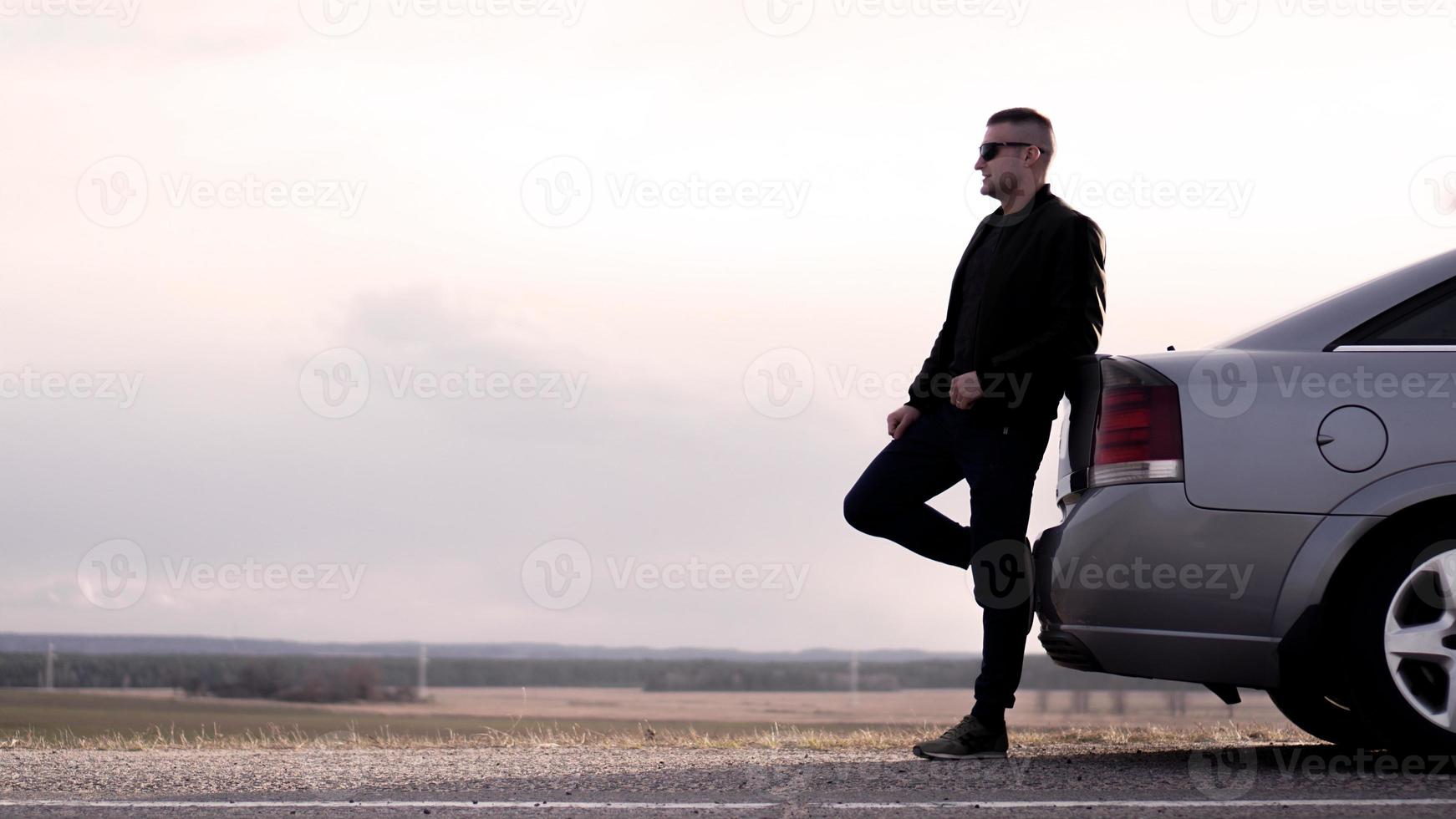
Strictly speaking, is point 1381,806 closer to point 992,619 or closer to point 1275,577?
point 1275,577

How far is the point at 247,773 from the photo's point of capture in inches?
194

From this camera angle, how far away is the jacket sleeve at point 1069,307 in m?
5.00

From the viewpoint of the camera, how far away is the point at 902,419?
213 inches

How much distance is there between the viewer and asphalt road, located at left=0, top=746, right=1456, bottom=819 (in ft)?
13.0

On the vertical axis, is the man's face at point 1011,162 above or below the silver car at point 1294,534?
above

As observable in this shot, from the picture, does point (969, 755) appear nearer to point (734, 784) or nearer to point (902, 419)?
point (734, 784)

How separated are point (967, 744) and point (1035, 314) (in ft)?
4.80

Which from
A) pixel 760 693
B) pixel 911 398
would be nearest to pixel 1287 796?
pixel 911 398

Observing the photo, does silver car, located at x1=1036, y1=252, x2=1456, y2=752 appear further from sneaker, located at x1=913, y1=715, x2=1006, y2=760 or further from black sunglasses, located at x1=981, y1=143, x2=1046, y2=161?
black sunglasses, located at x1=981, y1=143, x2=1046, y2=161

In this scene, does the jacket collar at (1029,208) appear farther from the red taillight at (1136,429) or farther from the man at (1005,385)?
the red taillight at (1136,429)

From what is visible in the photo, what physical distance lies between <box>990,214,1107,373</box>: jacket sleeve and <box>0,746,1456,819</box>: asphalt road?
4.32 feet

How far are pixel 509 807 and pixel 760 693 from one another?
17800 cm

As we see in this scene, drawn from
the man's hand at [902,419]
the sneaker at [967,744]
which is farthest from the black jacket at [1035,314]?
the sneaker at [967,744]

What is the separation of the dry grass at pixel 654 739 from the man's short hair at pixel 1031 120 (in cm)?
217
